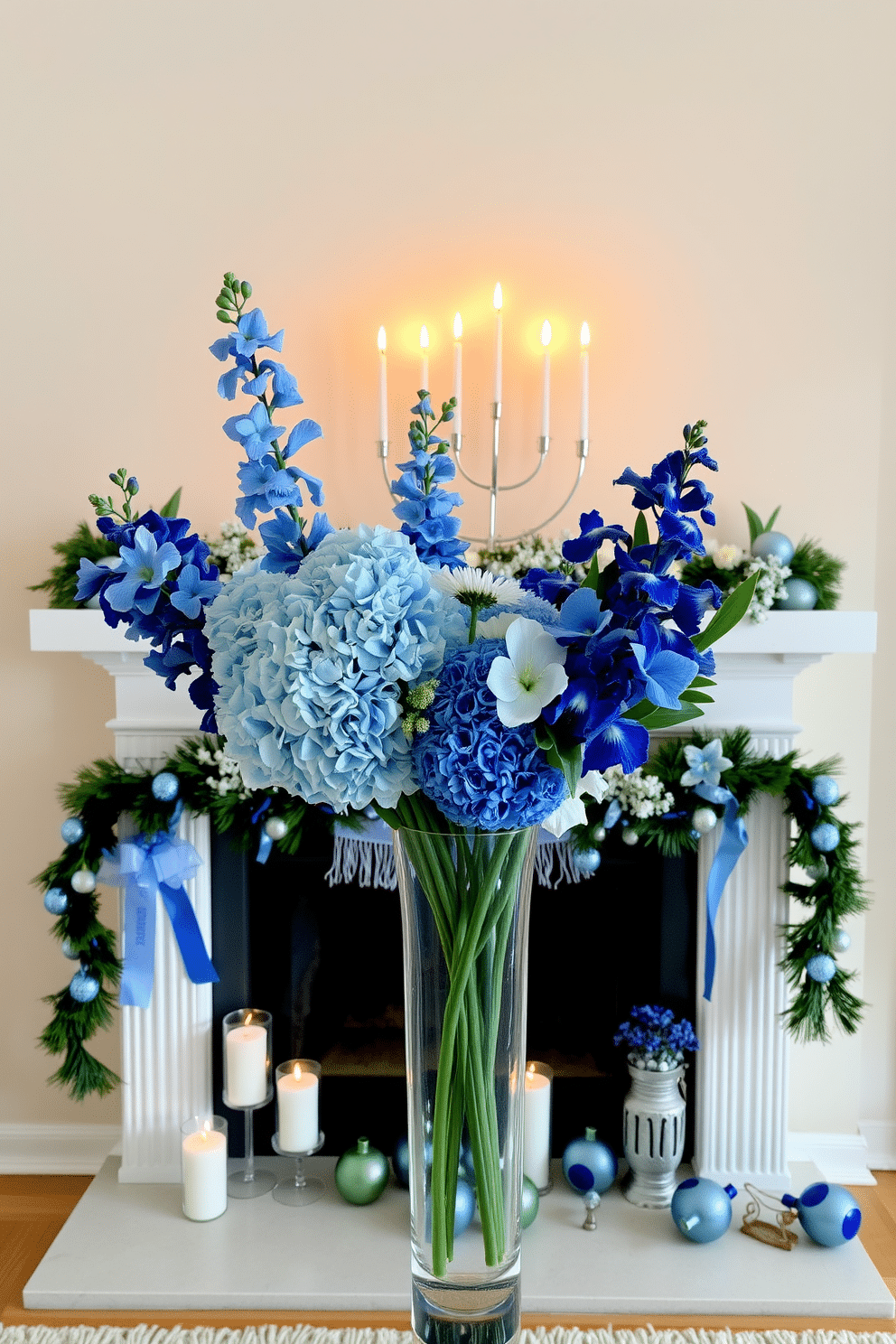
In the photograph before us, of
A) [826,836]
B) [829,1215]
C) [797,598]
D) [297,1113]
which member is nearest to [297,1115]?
[297,1113]

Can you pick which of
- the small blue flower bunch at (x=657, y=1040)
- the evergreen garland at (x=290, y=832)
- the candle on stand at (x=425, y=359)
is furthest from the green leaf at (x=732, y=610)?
the small blue flower bunch at (x=657, y=1040)

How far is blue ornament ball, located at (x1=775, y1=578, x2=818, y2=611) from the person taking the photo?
1.83 metres

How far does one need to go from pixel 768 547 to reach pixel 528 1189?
1196 millimetres

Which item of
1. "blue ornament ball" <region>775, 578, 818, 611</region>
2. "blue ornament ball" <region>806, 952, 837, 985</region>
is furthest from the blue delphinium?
"blue ornament ball" <region>806, 952, 837, 985</region>

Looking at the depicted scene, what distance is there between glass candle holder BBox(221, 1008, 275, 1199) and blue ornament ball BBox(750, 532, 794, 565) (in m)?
1.23

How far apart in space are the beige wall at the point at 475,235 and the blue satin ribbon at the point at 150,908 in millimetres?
632

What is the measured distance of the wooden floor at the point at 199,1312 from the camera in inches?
64.4

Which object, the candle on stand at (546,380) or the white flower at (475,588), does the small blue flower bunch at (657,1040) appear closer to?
the candle on stand at (546,380)

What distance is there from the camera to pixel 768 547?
1.85 metres

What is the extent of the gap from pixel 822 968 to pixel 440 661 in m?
1.46

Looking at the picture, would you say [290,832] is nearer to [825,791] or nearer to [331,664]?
[825,791]

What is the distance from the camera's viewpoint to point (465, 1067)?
2.09 ft

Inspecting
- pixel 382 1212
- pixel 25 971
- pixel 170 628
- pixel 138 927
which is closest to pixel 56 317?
pixel 138 927

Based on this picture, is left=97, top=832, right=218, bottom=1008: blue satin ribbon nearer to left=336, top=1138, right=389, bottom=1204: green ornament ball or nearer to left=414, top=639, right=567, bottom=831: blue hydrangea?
left=336, top=1138, right=389, bottom=1204: green ornament ball
